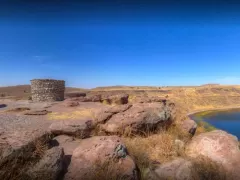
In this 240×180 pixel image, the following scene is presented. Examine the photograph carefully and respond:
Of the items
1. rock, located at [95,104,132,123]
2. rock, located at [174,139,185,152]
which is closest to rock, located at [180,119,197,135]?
rock, located at [174,139,185,152]

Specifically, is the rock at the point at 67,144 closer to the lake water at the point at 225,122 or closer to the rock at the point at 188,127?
the rock at the point at 188,127

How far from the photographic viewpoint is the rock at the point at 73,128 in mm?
4836

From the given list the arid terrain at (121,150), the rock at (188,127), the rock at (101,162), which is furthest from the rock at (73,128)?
the rock at (188,127)

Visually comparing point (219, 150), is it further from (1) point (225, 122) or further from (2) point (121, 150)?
(1) point (225, 122)

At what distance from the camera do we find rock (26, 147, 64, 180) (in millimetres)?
2895

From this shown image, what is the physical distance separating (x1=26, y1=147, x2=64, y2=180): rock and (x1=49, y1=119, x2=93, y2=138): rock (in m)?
1.46

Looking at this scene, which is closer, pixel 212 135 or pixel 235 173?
pixel 235 173

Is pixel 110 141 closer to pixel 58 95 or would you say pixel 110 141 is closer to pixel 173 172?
pixel 173 172

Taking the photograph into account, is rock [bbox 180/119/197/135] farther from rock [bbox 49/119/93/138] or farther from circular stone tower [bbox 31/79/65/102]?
circular stone tower [bbox 31/79/65/102]

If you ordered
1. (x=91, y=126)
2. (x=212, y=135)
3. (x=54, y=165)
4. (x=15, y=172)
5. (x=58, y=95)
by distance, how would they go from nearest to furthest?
1. (x=15, y=172)
2. (x=54, y=165)
3. (x=212, y=135)
4. (x=91, y=126)
5. (x=58, y=95)

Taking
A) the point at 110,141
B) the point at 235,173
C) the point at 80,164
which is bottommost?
the point at 235,173

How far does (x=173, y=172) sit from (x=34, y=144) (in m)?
2.59

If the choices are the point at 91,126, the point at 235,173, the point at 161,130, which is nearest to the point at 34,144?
the point at 91,126

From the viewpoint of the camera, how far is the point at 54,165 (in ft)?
10.2
